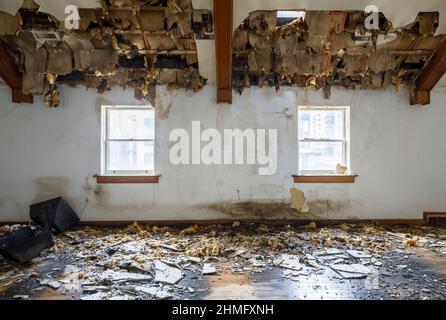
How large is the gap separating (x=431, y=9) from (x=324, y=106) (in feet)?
5.21

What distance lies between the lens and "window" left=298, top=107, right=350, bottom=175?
3.95 m

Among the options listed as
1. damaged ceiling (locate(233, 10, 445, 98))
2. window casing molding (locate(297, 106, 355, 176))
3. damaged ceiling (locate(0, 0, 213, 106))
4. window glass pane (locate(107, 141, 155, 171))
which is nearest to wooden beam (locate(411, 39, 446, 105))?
damaged ceiling (locate(233, 10, 445, 98))

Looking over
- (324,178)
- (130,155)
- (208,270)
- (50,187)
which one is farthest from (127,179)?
(324,178)

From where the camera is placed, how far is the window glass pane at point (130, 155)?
12.8 feet

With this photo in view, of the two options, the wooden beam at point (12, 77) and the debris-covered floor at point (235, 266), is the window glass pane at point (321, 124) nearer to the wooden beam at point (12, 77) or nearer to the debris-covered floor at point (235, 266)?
the debris-covered floor at point (235, 266)

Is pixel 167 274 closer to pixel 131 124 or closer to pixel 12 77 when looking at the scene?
pixel 131 124

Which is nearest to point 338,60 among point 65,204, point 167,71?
point 167,71

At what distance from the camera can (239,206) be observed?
3.89 m

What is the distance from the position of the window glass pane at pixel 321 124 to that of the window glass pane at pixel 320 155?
120 mm

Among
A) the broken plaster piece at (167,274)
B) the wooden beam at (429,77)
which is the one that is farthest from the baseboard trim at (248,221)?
the wooden beam at (429,77)

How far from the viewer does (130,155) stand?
3904 mm

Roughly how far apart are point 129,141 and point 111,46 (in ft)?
4.39

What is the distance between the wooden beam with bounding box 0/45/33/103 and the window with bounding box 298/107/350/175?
404 centimetres

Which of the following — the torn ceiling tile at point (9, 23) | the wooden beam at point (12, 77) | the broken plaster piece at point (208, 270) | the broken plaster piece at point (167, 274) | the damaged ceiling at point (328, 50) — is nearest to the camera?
the broken plaster piece at point (167, 274)
